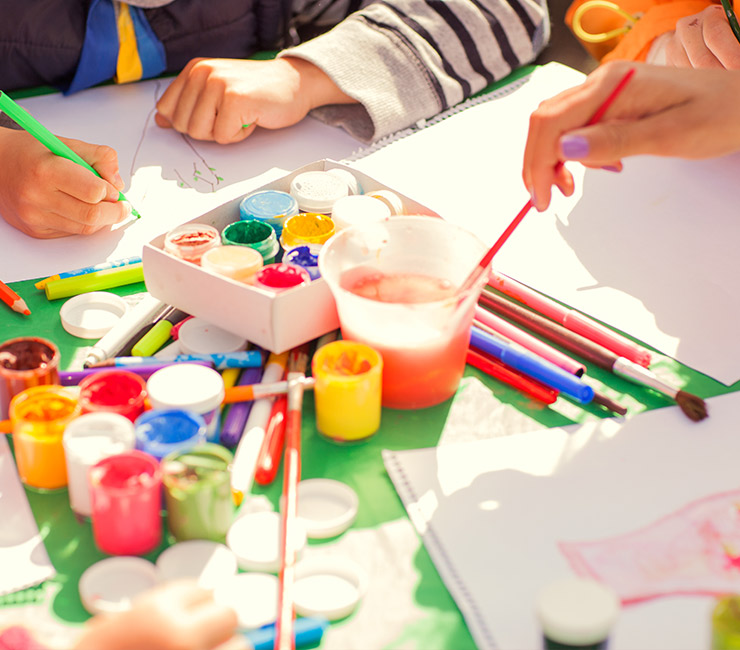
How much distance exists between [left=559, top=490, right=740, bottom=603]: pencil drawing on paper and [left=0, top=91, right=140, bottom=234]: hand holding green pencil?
1.87 ft

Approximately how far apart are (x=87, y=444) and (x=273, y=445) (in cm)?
12

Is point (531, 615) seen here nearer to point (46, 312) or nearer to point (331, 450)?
point (331, 450)

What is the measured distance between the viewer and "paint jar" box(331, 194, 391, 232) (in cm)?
72

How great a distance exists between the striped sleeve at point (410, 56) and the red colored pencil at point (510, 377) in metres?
0.41

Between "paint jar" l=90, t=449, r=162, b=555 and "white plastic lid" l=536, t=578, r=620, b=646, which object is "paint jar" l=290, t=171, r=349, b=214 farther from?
"white plastic lid" l=536, t=578, r=620, b=646

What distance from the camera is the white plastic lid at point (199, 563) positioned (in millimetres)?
505

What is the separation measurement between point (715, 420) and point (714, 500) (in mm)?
88

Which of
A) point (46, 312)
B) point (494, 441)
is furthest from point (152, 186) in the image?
point (494, 441)

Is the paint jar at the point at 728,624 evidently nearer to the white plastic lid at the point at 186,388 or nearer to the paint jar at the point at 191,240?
the white plastic lid at the point at 186,388

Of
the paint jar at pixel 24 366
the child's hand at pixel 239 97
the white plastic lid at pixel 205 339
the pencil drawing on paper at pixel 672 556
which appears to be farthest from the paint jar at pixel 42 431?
the child's hand at pixel 239 97

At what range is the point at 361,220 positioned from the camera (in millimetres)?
725

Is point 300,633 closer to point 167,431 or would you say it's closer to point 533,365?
point 167,431

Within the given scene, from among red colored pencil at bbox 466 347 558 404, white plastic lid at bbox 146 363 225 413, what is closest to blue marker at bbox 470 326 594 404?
red colored pencil at bbox 466 347 558 404

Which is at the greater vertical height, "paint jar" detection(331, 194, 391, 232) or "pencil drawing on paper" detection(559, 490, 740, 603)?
"paint jar" detection(331, 194, 391, 232)
